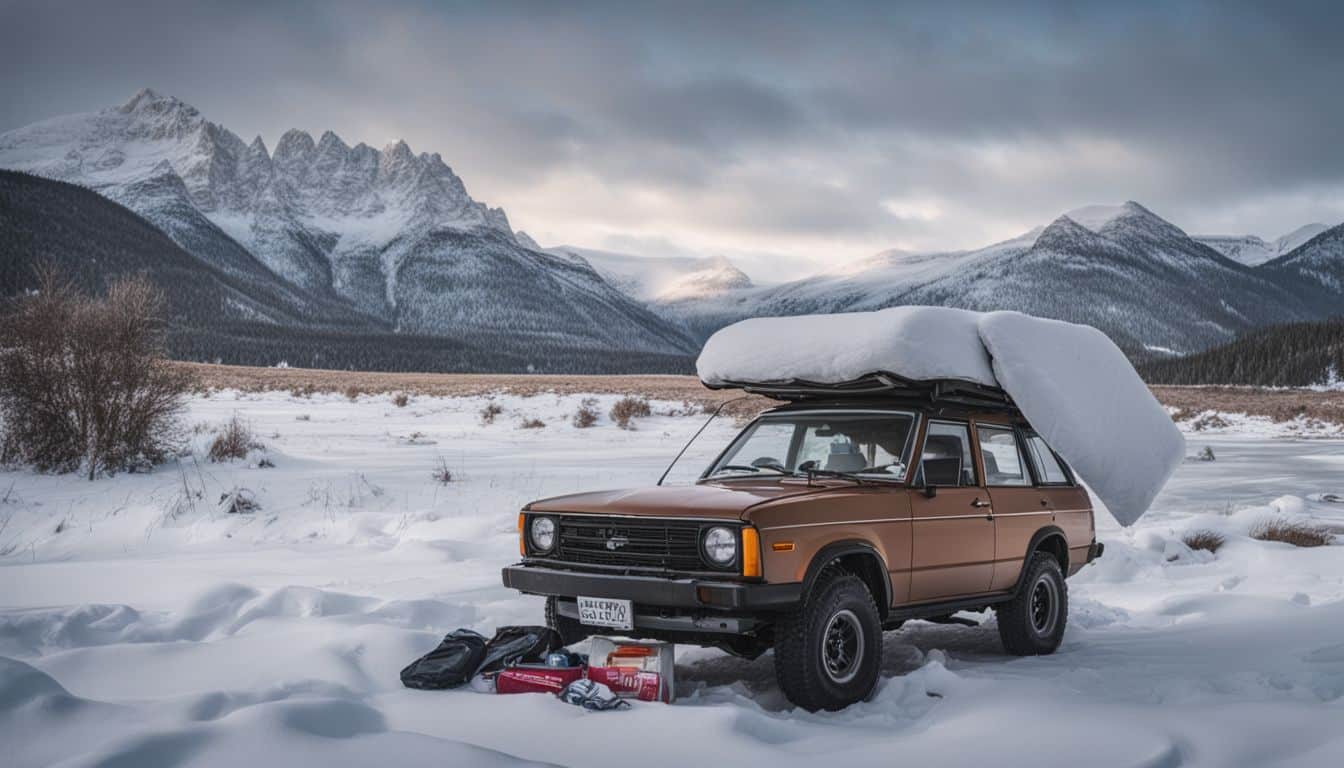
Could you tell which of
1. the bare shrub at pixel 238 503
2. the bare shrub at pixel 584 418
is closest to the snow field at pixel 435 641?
the bare shrub at pixel 238 503

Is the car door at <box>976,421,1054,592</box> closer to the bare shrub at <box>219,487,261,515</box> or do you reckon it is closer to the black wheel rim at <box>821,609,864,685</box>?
the black wheel rim at <box>821,609,864,685</box>

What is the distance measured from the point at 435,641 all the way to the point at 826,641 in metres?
2.58

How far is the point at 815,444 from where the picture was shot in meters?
7.22

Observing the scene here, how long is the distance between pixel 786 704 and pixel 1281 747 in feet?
7.97

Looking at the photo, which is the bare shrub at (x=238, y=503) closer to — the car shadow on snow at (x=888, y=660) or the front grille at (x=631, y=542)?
the car shadow on snow at (x=888, y=660)

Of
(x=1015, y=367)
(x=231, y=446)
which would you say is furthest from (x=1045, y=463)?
(x=231, y=446)

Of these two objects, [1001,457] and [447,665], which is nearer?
[447,665]

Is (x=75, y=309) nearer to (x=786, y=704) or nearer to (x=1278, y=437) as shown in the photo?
(x=786, y=704)

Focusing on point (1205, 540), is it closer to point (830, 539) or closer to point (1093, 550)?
point (1093, 550)

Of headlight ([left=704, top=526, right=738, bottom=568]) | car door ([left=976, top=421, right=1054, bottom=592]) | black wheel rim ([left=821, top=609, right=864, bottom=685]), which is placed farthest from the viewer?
car door ([left=976, top=421, right=1054, bottom=592])

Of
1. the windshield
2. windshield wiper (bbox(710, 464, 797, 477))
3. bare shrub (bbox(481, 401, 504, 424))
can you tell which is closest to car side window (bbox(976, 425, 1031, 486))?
the windshield

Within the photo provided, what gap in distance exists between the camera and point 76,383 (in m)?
16.7

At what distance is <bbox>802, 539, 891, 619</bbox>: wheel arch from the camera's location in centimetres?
569

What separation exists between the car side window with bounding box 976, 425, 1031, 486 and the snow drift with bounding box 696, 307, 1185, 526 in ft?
1.12
